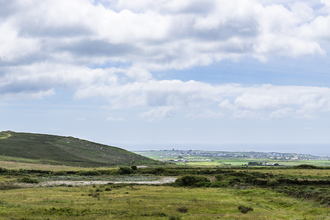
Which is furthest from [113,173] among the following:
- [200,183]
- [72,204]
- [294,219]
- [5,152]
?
[5,152]

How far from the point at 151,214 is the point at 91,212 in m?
7.27

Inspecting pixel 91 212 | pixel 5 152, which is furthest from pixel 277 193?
pixel 5 152

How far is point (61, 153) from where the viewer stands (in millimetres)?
195625

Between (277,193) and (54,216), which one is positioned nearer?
(54,216)

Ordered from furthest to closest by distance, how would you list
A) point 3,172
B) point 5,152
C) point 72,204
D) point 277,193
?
point 5,152 < point 3,172 < point 277,193 < point 72,204

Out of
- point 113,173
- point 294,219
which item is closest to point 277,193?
point 294,219

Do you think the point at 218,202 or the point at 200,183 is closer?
the point at 218,202

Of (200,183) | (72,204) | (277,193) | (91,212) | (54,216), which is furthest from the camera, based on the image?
(200,183)

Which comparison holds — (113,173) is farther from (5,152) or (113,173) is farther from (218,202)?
(5,152)

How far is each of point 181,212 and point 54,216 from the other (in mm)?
14624

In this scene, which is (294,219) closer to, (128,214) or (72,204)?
(128,214)

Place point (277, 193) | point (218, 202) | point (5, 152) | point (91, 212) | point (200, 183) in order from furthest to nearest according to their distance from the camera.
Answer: point (5, 152) < point (200, 183) < point (277, 193) < point (218, 202) < point (91, 212)

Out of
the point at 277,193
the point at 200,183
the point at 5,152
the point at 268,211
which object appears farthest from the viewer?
the point at 5,152

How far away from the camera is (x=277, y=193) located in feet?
165
